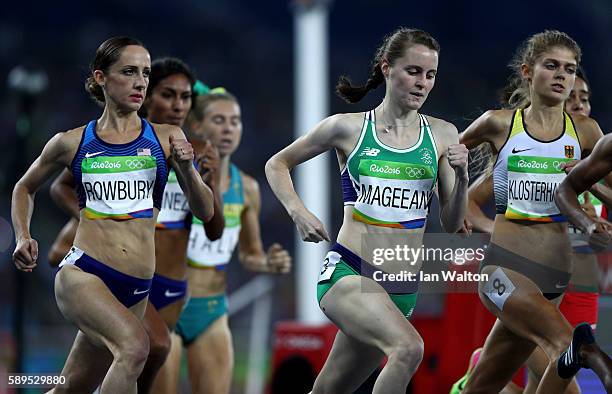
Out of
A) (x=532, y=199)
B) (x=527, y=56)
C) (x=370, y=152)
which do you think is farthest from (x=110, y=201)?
(x=527, y=56)

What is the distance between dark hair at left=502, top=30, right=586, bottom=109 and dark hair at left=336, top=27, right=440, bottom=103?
63cm

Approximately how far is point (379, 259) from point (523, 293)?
75cm

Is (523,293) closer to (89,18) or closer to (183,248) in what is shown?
(183,248)

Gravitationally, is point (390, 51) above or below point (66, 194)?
above

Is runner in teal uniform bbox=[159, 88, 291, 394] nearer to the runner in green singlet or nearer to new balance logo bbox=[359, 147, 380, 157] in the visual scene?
the runner in green singlet

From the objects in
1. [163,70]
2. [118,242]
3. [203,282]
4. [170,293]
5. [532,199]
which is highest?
[163,70]

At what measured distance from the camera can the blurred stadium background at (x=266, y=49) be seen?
18.5m

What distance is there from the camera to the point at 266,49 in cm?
2041

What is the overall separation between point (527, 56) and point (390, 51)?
863mm

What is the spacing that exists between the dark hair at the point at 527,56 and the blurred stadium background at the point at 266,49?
10999 mm

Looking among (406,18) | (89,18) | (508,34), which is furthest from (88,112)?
(508,34)

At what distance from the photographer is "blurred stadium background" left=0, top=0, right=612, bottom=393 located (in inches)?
727

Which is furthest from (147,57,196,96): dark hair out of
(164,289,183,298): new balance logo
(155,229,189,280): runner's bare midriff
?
(164,289,183,298): new balance logo

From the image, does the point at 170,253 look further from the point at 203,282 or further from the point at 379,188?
the point at 379,188
